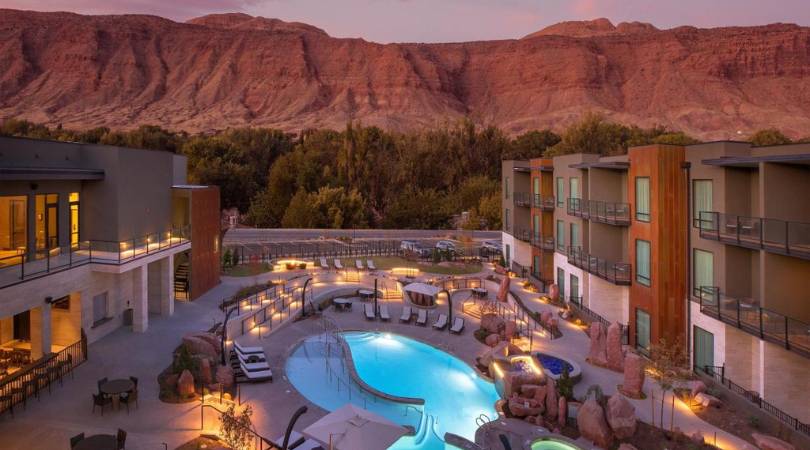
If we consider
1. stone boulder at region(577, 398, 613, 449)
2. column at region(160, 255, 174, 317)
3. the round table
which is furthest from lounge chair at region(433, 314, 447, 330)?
the round table

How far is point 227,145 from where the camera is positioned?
187ft

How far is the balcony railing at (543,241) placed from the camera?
27.4m

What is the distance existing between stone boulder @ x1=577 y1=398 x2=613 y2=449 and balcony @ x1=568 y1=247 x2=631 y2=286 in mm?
8199

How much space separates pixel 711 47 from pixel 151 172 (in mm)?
126365

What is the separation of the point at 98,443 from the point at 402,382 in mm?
9130

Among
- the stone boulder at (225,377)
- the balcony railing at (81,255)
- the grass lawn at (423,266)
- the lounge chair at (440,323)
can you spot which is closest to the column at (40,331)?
the balcony railing at (81,255)

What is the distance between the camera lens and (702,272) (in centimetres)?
1597

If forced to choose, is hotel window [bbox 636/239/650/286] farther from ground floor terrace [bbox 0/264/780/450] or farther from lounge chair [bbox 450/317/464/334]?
lounge chair [bbox 450/317/464/334]

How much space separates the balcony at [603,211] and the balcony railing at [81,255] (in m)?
16.9

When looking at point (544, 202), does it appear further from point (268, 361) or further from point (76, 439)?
point (76, 439)

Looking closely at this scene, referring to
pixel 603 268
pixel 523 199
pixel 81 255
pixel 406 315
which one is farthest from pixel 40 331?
pixel 523 199

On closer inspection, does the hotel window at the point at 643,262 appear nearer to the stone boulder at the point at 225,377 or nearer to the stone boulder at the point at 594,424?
the stone boulder at the point at 594,424

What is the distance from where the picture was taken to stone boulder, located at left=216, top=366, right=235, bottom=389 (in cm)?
1395

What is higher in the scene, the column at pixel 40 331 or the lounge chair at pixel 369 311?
the column at pixel 40 331
